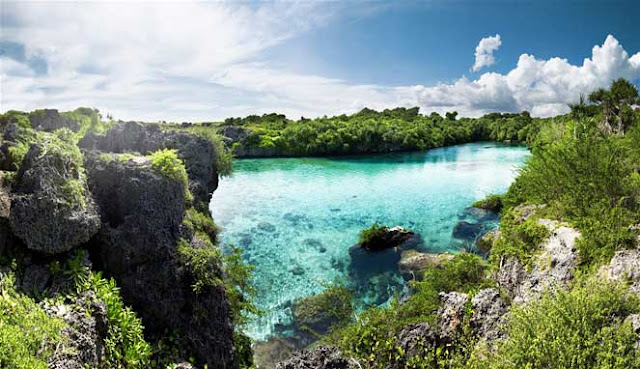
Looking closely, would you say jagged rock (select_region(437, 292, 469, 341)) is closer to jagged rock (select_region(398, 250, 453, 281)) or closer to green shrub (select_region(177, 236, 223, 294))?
green shrub (select_region(177, 236, 223, 294))

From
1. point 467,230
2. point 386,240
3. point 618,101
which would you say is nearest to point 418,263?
point 386,240

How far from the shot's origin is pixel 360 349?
1166 cm

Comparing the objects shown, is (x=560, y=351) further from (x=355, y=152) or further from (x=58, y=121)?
(x=355, y=152)

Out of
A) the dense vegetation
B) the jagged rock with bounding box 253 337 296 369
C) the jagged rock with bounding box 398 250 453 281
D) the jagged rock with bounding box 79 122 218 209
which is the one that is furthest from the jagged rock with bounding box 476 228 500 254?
the jagged rock with bounding box 79 122 218 209

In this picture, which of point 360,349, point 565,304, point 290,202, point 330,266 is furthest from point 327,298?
point 290,202

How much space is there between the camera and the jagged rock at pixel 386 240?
1013 inches

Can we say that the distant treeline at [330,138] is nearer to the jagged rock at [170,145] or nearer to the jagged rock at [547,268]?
the jagged rock at [170,145]

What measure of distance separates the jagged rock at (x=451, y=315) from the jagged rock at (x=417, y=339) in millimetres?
305

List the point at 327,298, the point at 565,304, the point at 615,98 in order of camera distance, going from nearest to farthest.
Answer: the point at 565,304 < the point at 327,298 < the point at 615,98

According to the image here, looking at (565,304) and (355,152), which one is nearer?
(565,304)

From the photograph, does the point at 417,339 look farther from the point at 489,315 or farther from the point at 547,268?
the point at 547,268

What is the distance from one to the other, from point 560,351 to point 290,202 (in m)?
31.8

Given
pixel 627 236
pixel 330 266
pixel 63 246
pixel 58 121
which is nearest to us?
pixel 63 246

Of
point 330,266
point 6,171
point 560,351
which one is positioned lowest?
point 330,266
